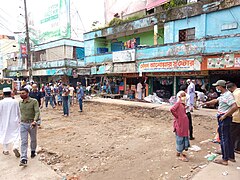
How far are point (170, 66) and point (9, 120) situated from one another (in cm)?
995

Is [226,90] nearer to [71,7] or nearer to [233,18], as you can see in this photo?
[233,18]

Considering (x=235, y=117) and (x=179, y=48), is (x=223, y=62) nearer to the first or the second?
(x=179, y=48)

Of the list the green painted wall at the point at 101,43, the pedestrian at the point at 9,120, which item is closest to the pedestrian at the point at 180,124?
the pedestrian at the point at 9,120

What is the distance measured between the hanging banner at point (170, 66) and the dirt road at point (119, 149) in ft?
12.0

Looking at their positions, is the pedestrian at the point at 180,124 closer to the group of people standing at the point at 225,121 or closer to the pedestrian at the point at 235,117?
the group of people standing at the point at 225,121

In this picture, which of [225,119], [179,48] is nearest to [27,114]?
[225,119]

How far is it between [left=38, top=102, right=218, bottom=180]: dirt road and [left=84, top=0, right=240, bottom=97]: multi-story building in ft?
12.8

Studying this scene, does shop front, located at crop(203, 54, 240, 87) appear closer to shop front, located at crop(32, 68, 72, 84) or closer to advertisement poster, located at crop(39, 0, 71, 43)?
shop front, located at crop(32, 68, 72, 84)

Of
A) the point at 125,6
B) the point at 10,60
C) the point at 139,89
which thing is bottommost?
the point at 139,89

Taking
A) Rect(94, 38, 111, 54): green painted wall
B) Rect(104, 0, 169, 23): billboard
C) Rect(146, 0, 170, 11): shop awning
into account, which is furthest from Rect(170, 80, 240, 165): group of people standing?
Rect(94, 38, 111, 54): green painted wall

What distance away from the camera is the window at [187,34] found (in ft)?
39.8

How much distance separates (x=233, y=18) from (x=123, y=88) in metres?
9.77

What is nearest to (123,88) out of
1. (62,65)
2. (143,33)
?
(143,33)

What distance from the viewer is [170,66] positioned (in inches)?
479
